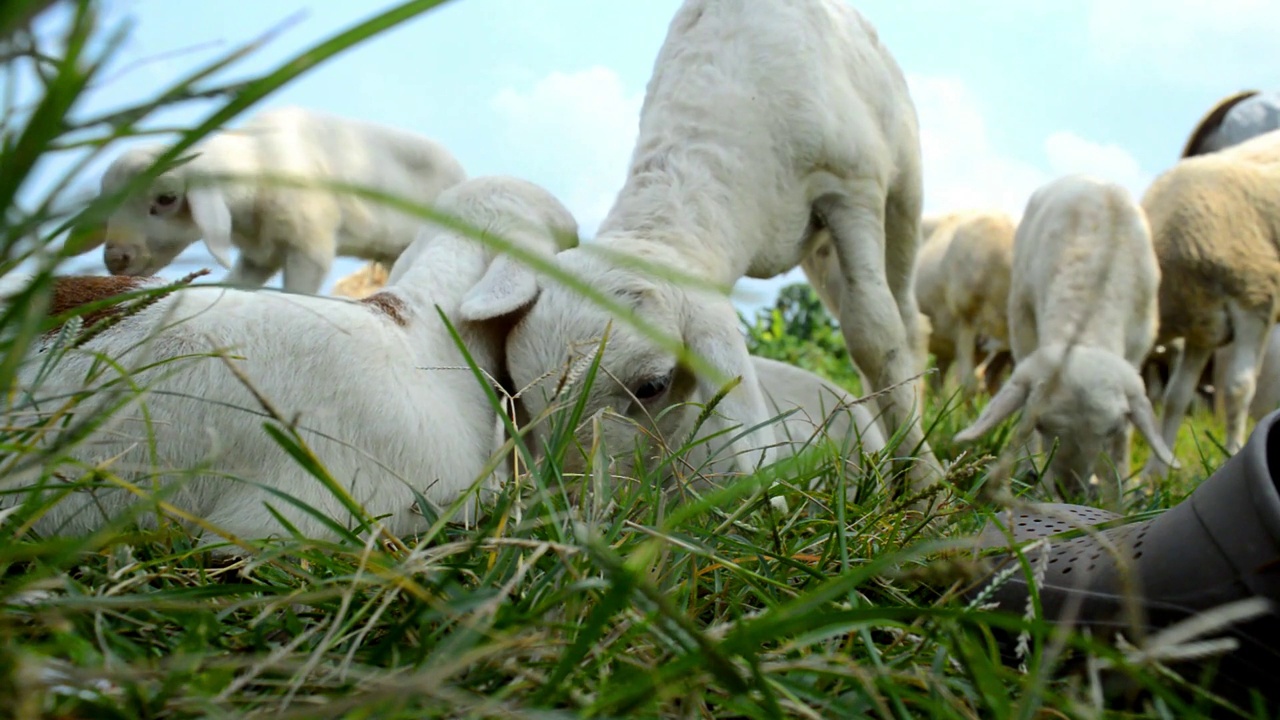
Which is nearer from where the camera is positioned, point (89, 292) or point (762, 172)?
point (89, 292)

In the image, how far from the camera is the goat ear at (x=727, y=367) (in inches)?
96.9

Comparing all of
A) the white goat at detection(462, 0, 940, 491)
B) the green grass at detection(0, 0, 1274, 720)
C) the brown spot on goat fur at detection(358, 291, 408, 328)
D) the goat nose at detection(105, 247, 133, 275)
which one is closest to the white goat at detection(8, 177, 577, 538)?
the brown spot on goat fur at detection(358, 291, 408, 328)

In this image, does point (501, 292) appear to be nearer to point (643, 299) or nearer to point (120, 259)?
point (643, 299)

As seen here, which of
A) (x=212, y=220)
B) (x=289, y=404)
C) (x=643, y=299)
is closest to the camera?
(x=289, y=404)

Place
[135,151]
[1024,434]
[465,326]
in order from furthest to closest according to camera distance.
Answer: [135,151], [1024,434], [465,326]

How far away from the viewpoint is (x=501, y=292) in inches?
98.7

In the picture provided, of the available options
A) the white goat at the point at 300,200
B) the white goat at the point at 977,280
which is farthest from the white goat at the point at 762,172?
the white goat at the point at 977,280

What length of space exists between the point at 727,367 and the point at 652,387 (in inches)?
7.6

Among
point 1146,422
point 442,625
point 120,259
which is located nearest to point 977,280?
point 1146,422

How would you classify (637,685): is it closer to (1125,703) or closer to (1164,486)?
(1125,703)

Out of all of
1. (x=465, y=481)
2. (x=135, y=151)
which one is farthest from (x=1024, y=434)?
(x=135, y=151)

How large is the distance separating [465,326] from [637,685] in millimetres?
1814

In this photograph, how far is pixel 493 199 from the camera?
2760mm

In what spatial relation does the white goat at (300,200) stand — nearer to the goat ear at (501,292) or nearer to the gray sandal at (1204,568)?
the goat ear at (501,292)
